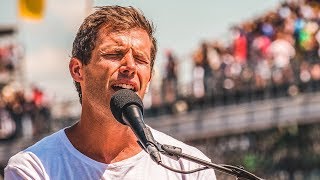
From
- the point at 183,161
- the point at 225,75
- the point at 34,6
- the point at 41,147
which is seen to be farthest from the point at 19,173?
the point at 34,6

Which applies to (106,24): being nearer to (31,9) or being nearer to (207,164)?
(207,164)

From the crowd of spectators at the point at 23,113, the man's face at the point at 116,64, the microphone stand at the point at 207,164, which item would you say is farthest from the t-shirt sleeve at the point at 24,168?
the crowd of spectators at the point at 23,113

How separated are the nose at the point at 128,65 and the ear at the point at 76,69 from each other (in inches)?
8.8

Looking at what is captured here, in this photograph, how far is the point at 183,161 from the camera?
5.10 metres

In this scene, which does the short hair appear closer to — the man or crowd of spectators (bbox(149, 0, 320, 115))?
the man

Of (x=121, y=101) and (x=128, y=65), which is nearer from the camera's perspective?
(x=121, y=101)

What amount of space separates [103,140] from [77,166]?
0.17 m

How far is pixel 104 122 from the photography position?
5.19m

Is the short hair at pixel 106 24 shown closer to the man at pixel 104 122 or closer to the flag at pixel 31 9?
the man at pixel 104 122

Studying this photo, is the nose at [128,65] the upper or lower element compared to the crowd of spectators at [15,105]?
upper

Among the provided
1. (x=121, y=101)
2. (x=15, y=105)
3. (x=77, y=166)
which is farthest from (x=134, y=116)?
(x=15, y=105)

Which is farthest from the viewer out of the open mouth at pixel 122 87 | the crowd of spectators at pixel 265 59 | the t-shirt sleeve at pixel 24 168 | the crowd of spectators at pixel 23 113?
the crowd of spectators at pixel 23 113

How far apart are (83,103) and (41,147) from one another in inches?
9.6

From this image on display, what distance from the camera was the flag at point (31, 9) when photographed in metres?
26.6
